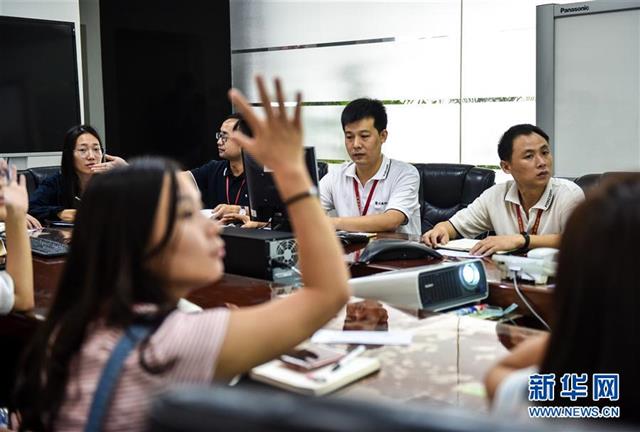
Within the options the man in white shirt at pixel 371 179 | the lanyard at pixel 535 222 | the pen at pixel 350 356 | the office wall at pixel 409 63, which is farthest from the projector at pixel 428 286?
the office wall at pixel 409 63

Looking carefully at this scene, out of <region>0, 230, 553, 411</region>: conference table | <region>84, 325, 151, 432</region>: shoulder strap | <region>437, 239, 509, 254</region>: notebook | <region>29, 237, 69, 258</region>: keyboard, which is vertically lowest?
<region>0, 230, 553, 411</region>: conference table

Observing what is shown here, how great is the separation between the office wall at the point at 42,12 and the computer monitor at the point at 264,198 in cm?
299

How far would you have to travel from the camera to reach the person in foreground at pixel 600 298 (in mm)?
879

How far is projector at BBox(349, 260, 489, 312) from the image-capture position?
2.05 m

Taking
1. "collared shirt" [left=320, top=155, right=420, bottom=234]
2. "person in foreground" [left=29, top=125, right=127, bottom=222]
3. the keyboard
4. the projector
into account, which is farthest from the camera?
"person in foreground" [left=29, top=125, right=127, bottom=222]

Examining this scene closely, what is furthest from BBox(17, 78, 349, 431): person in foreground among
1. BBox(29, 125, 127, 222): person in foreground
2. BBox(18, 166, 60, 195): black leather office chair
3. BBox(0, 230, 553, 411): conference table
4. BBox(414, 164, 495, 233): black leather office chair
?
BBox(18, 166, 60, 195): black leather office chair

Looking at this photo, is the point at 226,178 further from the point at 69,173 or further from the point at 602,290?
the point at 602,290

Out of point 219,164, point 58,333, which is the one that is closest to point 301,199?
point 58,333

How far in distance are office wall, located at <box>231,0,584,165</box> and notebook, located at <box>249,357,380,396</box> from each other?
3.68m

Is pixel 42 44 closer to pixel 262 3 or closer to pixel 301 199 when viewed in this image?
pixel 262 3

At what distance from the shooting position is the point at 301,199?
48.9 inches

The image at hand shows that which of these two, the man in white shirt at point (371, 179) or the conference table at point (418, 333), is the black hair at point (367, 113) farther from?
the conference table at point (418, 333)

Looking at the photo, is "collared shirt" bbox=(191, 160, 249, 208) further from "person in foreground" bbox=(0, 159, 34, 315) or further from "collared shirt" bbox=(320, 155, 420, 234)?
"person in foreground" bbox=(0, 159, 34, 315)

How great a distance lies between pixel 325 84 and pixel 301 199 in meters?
4.79
